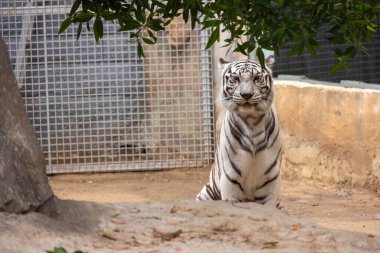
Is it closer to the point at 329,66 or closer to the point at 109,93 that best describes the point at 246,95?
the point at 329,66

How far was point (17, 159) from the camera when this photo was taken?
4574mm

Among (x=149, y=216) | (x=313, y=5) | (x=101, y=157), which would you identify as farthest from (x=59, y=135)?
(x=313, y=5)

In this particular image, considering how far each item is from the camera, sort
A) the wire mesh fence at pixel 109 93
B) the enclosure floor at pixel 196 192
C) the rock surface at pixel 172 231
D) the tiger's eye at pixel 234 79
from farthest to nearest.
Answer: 1. the wire mesh fence at pixel 109 93
2. the enclosure floor at pixel 196 192
3. the tiger's eye at pixel 234 79
4. the rock surface at pixel 172 231

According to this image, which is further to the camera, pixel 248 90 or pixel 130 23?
pixel 248 90

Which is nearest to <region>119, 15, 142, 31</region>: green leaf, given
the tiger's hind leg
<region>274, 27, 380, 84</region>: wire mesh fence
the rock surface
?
the rock surface

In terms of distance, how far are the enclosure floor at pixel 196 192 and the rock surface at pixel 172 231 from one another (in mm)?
2710

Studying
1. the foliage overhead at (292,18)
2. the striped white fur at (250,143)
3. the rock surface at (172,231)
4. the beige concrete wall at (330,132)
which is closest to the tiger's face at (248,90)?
the striped white fur at (250,143)

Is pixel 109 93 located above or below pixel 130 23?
below

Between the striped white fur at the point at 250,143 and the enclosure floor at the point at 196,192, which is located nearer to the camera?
the striped white fur at the point at 250,143

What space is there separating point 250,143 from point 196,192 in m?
2.75

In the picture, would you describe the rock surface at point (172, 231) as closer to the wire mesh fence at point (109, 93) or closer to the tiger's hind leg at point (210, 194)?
the tiger's hind leg at point (210, 194)

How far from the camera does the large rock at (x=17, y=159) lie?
4.46m

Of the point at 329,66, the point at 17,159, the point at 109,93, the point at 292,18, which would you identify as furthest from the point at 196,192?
the point at 292,18

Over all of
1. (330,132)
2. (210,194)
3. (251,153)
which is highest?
(251,153)
